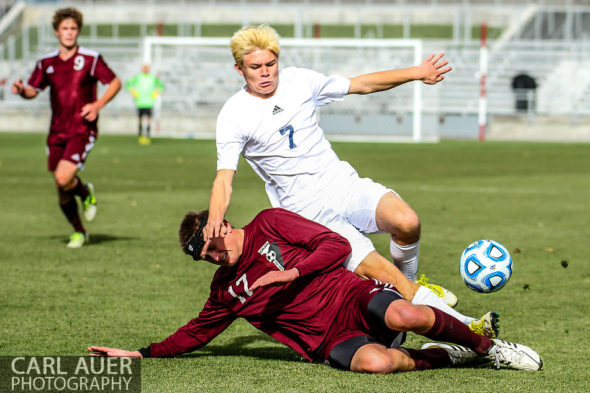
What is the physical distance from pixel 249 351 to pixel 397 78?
1.87m

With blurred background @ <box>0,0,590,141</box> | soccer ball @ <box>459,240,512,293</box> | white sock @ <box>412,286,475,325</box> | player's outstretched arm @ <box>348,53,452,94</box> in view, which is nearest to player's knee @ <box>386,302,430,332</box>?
white sock @ <box>412,286,475,325</box>

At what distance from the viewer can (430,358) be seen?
5109 mm

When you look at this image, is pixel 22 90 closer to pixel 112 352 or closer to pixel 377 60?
pixel 112 352

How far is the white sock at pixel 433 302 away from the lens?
5479 mm

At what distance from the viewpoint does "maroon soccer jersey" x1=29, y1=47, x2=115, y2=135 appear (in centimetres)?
1005

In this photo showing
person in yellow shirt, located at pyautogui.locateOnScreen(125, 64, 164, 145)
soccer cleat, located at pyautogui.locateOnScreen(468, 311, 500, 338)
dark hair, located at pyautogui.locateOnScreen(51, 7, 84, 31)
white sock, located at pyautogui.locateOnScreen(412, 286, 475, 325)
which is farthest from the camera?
person in yellow shirt, located at pyautogui.locateOnScreen(125, 64, 164, 145)

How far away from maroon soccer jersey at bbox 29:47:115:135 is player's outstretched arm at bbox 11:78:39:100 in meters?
0.10

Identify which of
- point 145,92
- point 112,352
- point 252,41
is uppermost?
point 252,41

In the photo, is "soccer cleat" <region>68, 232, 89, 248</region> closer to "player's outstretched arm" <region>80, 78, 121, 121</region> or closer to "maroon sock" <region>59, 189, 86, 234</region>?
"maroon sock" <region>59, 189, 86, 234</region>

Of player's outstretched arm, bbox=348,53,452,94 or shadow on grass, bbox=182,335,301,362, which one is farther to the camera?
player's outstretched arm, bbox=348,53,452,94

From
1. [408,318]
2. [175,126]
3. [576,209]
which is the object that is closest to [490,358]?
[408,318]

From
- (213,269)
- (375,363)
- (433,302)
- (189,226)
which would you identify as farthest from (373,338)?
(213,269)

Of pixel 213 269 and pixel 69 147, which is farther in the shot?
pixel 69 147

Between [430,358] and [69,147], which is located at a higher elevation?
[69,147]
